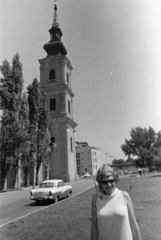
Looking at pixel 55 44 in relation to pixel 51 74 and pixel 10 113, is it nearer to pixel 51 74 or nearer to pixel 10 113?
pixel 51 74

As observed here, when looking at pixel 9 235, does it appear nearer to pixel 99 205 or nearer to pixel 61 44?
pixel 99 205

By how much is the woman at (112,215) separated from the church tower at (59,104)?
99.0 ft

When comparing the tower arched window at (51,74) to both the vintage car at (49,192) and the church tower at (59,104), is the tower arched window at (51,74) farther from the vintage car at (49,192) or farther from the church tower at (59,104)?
the vintage car at (49,192)

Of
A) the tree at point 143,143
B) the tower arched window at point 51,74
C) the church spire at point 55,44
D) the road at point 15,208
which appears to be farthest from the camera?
the tree at point 143,143

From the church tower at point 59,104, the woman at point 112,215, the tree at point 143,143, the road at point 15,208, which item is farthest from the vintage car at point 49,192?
the tree at point 143,143

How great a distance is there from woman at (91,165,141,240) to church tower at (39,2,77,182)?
3017 cm

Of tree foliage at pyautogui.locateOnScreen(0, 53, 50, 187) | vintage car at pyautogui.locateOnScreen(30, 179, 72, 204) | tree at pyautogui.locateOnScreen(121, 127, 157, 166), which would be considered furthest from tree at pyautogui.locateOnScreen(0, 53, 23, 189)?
tree at pyautogui.locateOnScreen(121, 127, 157, 166)

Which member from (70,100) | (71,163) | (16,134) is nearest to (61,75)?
(70,100)

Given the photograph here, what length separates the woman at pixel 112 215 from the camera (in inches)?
80.4

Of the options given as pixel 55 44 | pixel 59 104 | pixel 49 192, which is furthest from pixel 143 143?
pixel 49 192

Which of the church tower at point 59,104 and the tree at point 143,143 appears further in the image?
the tree at point 143,143

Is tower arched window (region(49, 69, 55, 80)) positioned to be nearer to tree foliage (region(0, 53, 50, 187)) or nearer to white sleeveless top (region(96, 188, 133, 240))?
tree foliage (region(0, 53, 50, 187))

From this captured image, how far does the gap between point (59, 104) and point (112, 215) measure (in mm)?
33490

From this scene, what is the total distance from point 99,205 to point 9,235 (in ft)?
14.9
